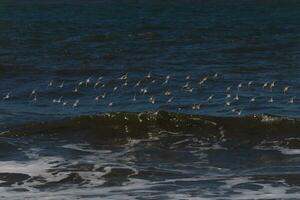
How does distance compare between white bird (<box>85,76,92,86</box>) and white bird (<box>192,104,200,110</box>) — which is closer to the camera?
white bird (<box>192,104,200,110</box>)

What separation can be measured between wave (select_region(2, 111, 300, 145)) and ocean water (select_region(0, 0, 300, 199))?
2 centimetres

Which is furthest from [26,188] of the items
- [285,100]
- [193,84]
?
[193,84]

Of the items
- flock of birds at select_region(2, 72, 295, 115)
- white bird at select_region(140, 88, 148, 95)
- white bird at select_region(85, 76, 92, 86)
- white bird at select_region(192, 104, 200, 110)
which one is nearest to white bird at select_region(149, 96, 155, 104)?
flock of birds at select_region(2, 72, 295, 115)

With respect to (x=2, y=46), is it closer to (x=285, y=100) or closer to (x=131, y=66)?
(x=131, y=66)

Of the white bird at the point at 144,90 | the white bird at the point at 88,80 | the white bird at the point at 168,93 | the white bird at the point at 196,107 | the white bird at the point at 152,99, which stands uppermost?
the white bird at the point at 88,80

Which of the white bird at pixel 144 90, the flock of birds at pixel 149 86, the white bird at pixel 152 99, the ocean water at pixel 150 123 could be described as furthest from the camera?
the white bird at pixel 144 90

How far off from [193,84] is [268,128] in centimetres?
664

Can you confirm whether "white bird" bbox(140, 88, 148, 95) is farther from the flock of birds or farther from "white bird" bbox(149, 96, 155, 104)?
"white bird" bbox(149, 96, 155, 104)

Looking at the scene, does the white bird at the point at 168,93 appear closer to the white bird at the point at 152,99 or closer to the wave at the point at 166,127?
the white bird at the point at 152,99

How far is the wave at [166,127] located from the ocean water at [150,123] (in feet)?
0.08

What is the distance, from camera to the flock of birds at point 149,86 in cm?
2055

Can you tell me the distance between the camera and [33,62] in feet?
98.7

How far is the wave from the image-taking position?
16453mm

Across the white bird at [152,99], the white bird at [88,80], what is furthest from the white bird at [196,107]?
the white bird at [88,80]
